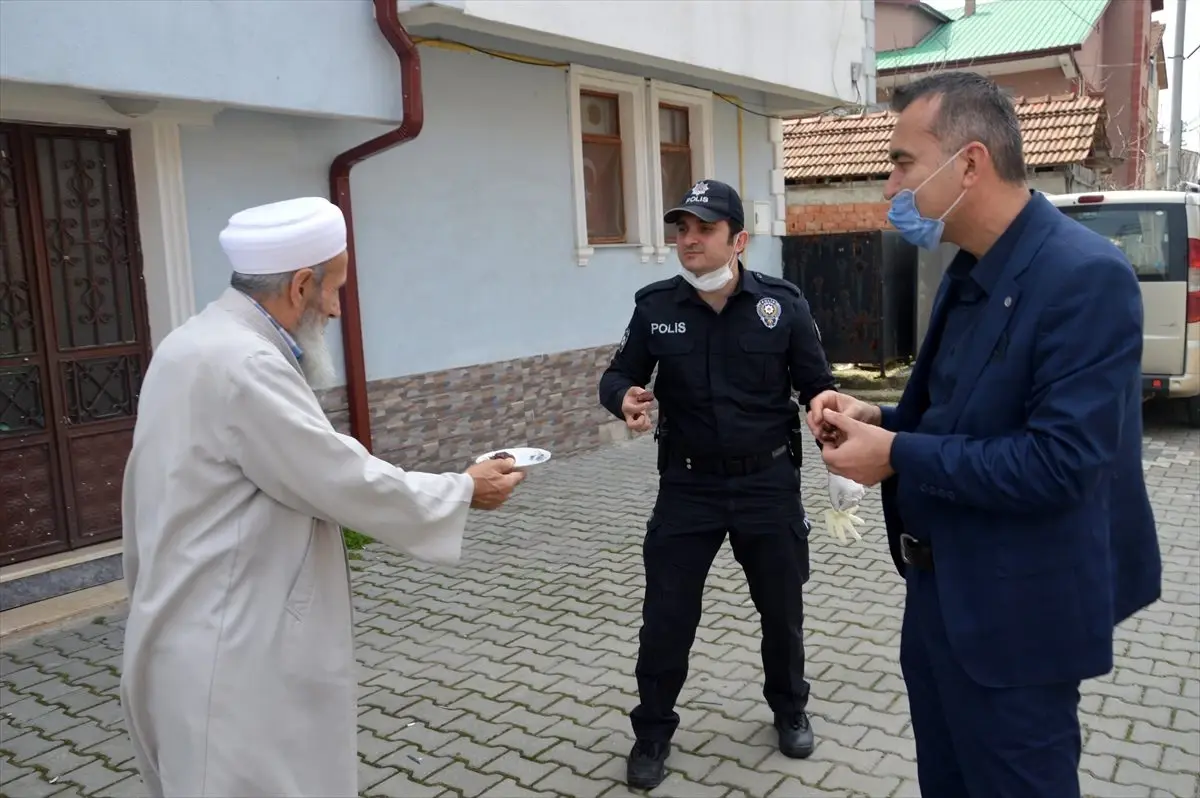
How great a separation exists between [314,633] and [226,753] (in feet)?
0.99

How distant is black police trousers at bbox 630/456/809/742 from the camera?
137 inches

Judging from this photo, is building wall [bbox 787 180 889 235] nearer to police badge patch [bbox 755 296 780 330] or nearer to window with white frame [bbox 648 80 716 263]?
window with white frame [bbox 648 80 716 263]

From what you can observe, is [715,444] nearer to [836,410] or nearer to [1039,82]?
[836,410]

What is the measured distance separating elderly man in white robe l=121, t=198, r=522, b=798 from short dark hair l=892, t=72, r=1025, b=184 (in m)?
1.39

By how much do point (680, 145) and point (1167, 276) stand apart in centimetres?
494

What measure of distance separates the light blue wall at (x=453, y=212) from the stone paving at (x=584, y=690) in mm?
2106

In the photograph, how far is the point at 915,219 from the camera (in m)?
2.25

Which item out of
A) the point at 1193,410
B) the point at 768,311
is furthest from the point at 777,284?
the point at 1193,410

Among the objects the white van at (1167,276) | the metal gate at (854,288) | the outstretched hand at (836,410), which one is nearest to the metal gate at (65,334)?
the outstretched hand at (836,410)

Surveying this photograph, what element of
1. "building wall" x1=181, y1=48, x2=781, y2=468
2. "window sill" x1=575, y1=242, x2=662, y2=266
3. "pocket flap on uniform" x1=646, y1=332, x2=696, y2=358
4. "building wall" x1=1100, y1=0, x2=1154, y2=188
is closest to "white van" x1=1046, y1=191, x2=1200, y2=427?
"window sill" x1=575, y1=242, x2=662, y2=266

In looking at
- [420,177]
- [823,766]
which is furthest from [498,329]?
[823,766]

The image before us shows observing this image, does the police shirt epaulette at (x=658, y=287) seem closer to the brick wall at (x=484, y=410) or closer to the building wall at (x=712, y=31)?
the building wall at (x=712, y=31)

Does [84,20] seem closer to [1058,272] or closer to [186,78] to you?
[186,78]

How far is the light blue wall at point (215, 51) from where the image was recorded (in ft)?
15.4
